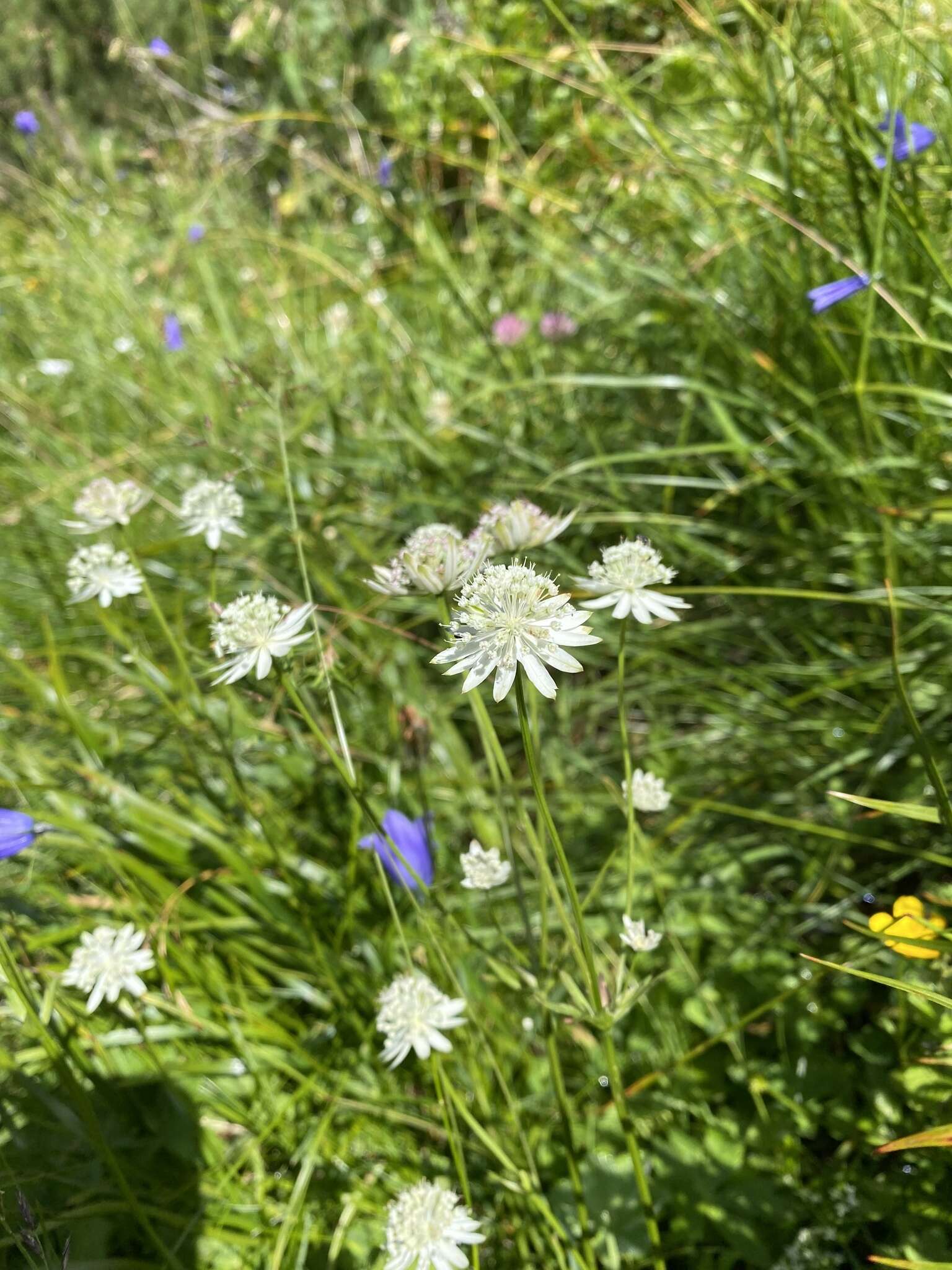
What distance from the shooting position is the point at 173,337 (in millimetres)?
2537

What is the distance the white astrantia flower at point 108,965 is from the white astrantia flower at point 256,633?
421 mm

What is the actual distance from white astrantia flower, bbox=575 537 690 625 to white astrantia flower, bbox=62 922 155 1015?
695mm

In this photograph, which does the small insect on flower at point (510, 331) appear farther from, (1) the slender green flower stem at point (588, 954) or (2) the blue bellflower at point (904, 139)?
(1) the slender green flower stem at point (588, 954)

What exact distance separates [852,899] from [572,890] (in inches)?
27.9

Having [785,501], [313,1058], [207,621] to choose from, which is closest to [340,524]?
[207,621]

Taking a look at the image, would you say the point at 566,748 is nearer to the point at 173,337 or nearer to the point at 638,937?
the point at 638,937

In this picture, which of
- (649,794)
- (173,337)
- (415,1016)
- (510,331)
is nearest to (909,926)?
(649,794)

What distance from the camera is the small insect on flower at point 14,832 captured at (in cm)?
94

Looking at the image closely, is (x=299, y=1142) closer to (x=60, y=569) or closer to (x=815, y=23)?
(x=60, y=569)

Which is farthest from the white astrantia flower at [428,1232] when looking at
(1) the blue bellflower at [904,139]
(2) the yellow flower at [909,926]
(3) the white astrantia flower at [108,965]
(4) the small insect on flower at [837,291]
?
(1) the blue bellflower at [904,139]

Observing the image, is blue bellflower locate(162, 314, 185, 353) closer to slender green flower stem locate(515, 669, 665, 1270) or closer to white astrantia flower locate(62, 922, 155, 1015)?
white astrantia flower locate(62, 922, 155, 1015)

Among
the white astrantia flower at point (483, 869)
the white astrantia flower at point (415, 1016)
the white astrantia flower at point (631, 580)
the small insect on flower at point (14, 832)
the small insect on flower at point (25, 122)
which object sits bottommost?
the white astrantia flower at point (415, 1016)

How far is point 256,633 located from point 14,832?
0.43m

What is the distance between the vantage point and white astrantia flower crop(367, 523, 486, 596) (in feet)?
2.39
